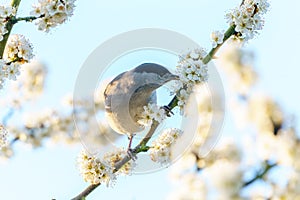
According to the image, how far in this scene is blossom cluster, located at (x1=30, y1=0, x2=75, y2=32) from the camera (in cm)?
186

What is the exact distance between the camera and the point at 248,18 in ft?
6.59

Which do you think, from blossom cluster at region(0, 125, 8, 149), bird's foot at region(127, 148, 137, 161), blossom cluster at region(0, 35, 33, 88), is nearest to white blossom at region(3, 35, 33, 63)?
blossom cluster at region(0, 35, 33, 88)

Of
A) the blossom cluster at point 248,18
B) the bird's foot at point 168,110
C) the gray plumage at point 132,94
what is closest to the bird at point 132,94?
the gray plumage at point 132,94

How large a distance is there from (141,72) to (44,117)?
2.18m

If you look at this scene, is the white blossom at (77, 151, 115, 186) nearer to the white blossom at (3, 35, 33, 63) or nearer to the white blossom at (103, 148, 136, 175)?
the white blossom at (103, 148, 136, 175)

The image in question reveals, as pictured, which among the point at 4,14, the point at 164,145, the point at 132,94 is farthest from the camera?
the point at 132,94

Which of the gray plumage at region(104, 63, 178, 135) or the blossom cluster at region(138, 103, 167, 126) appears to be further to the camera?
the gray plumage at region(104, 63, 178, 135)

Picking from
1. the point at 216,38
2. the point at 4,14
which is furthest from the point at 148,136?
the point at 4,14

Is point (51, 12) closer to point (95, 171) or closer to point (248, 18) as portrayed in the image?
point (95, 171)

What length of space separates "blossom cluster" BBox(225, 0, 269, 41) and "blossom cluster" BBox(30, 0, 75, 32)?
628 millimetres

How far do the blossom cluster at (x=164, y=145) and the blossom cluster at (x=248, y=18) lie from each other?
0.46 m

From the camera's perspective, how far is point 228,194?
2631mm

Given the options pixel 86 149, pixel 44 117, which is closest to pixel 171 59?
pixel 86 149

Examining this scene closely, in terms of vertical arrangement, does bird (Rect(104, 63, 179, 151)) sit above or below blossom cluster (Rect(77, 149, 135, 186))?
above
